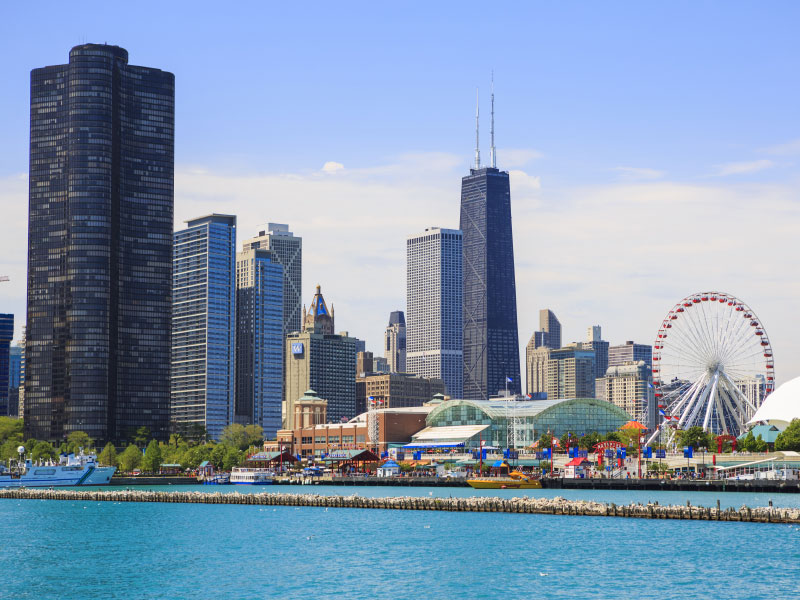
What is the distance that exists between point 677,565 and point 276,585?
29.5 m

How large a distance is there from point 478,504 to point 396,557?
46.2 metres

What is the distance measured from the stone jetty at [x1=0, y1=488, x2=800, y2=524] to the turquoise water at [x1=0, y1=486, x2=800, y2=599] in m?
1.41

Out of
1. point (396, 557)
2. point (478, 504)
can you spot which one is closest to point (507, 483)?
point (478, 504)

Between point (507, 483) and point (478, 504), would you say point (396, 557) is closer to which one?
point (478, 504)

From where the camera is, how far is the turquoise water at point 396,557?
7800cm

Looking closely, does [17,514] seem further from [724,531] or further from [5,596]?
[724,531]

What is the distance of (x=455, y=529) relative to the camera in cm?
11744

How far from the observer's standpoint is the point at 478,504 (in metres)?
139

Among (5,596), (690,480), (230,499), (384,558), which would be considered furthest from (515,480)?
(5,596)

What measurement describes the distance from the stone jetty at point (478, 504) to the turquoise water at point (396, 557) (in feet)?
4.62

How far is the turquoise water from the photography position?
78000mm

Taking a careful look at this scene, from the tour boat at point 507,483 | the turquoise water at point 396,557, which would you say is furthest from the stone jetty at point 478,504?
the tour boat at point 507,483

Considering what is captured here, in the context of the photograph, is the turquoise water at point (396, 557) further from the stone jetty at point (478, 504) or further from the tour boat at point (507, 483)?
the tour boat at point (507, 483)

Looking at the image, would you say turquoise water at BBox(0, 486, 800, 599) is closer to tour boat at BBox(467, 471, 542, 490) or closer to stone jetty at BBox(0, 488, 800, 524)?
stone jetty at BBox(0, 488, 800, 524)
